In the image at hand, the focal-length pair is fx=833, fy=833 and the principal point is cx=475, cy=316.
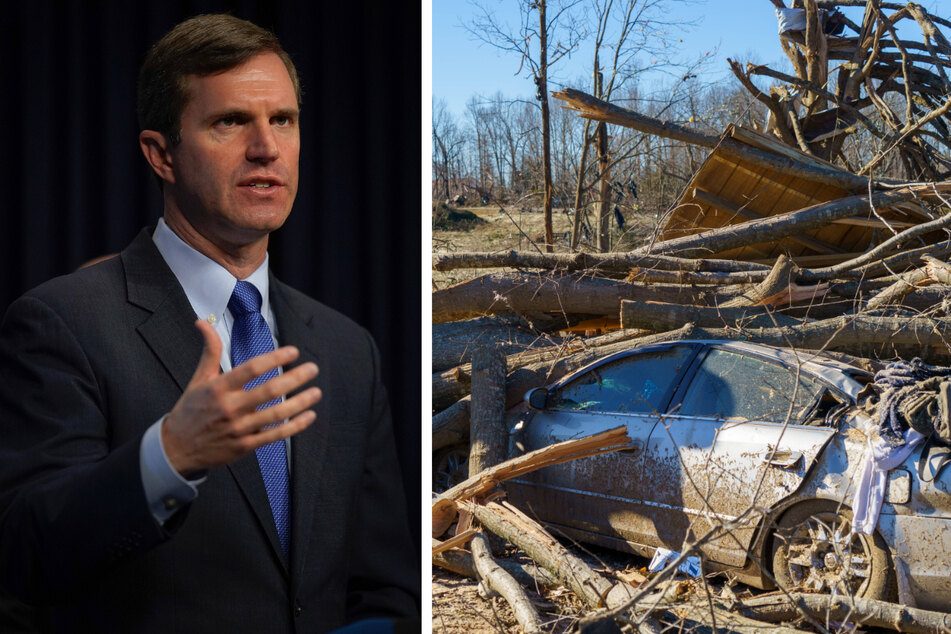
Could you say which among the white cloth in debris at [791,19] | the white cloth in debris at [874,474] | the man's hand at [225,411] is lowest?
the white cloth in debris at [874,474]

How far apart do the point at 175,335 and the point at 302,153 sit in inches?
28.1

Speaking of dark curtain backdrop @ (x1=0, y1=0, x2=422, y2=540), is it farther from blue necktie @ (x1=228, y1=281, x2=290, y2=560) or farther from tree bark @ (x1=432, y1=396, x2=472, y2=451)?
tree bark @ (x1=432, y1=396, x2=472, y2=451)

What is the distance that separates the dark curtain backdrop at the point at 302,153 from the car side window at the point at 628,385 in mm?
1681

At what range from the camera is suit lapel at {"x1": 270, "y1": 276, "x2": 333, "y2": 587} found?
70.6 inches

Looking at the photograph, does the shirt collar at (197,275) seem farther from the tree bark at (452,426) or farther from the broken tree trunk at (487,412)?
the tree bark at (452,426)

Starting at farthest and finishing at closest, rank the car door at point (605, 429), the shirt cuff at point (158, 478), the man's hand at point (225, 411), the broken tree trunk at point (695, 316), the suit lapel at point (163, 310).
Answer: the broken tree trunk at point (695, 316) < the car door at point (605, 429) < the suit lapel at point (163, 310) < the shirt cuff at point (158, 478) < the man's hand at point (225, 411)

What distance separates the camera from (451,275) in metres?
5.35

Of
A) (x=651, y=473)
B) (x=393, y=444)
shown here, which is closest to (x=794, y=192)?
(x=651, y=473)

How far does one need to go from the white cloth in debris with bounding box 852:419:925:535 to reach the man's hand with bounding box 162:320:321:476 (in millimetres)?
2246

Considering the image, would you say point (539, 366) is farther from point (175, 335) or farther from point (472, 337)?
point (175, 335)

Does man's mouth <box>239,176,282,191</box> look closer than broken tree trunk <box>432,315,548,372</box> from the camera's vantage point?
Yes

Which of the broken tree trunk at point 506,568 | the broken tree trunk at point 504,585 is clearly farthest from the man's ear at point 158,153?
the broken tree trunk at point 506,568

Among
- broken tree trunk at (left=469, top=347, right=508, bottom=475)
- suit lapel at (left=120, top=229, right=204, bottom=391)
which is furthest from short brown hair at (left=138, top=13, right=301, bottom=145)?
broken tree trunk at (left=469, top=347, right=508, bottom=475)

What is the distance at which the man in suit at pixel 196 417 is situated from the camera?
1416 millimetres
